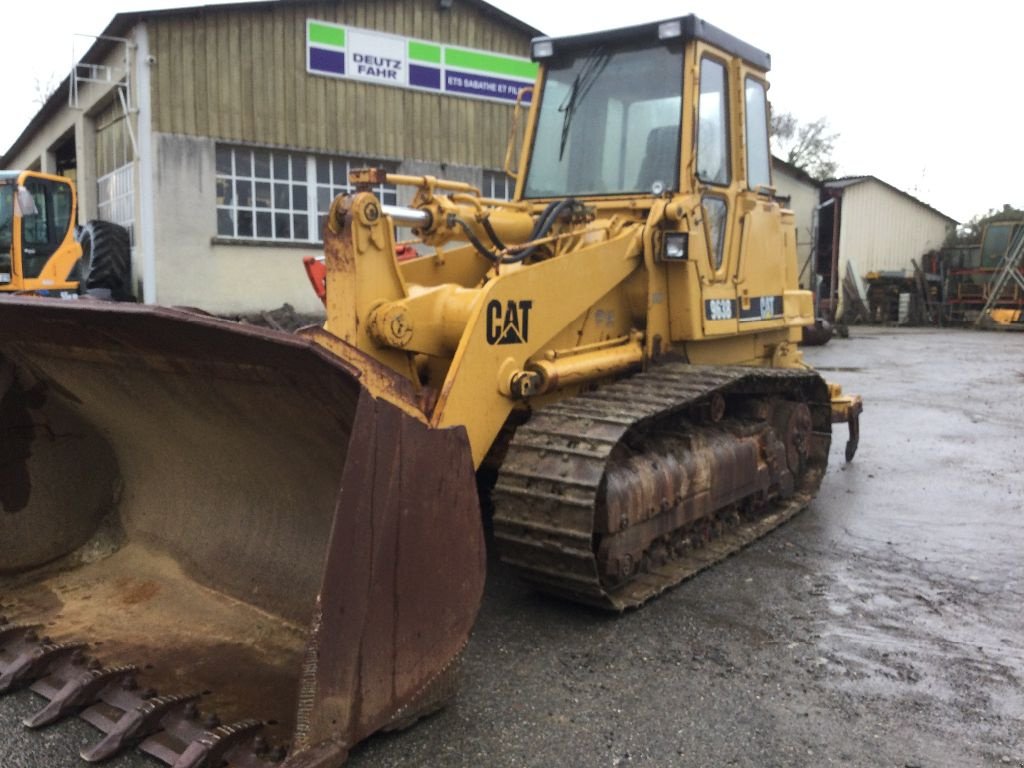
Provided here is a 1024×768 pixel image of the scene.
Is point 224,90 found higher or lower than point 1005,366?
higher

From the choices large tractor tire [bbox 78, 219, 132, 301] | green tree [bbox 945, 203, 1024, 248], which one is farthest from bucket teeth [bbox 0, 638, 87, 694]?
green tree [bbox 945, 203, 1024, 248]

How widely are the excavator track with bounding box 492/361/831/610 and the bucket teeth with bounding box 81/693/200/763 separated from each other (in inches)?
57.9

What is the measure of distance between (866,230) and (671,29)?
25.3 metres

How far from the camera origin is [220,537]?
395cm

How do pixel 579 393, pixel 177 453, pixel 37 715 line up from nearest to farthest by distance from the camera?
1. pixel 37 715
2. pixel 177 453
3. pixel 579 393

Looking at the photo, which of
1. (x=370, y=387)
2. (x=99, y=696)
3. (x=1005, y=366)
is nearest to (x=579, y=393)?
(x=370, y=387)

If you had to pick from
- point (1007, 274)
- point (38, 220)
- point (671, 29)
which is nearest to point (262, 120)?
point (38, 220)

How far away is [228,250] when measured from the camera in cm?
1409

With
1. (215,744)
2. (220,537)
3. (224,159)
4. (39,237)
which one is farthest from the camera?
(224,159)

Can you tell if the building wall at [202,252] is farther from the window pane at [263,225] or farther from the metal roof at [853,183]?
the metal roof at [853,183]

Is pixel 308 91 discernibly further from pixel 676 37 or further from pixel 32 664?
pixel 32 664

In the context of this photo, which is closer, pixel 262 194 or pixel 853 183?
pixel 262 194

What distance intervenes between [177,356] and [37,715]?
1231mm

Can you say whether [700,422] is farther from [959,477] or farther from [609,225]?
[959,477]
